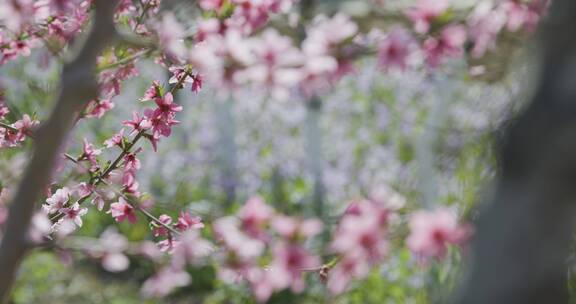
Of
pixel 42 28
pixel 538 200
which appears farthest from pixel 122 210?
pixel 538 200

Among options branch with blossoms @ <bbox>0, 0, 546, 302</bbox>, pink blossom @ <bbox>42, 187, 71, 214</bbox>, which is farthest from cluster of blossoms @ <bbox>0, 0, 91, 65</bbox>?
pink blossom @ <bbox>42, 187, 71, 214</bbox>

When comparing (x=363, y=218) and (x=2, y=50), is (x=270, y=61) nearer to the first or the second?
(x=363, y=218)

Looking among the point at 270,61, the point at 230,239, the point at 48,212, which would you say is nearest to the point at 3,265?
the point at 230,239

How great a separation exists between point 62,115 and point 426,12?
0.68 meters

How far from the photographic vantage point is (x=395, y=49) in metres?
1.50

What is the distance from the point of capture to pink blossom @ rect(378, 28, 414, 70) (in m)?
1.49

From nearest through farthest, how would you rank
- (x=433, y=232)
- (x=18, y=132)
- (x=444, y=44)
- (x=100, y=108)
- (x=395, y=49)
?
(x=433, y=232)
(x=395, y=49)
(x=444, y=44)
(x=18, y=132)
(x=100, y=108)

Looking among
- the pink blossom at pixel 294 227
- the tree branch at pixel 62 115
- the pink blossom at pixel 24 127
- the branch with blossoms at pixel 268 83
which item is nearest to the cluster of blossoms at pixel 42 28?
the branch with blossoms at pixel 268 83

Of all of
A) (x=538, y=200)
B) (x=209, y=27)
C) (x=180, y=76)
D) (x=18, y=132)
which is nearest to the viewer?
(x=538, y=200)

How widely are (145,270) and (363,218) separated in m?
5.36

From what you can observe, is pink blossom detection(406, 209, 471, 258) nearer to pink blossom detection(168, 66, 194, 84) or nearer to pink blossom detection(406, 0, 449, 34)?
pink blossom detection(406, 0, 449, 34)

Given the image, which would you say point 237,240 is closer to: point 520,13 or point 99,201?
point 520,13

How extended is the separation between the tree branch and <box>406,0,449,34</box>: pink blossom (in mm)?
560

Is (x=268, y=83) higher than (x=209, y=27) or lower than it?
lower
